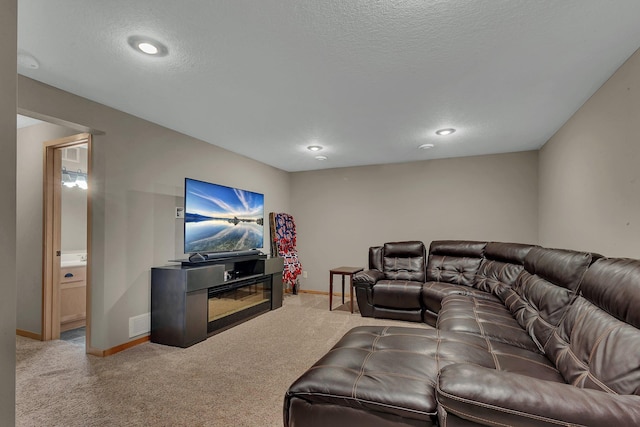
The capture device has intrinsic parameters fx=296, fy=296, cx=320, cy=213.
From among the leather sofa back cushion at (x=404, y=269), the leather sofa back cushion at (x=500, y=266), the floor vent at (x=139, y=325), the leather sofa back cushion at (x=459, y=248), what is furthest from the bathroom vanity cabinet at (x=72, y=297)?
the leather sofa back cushion at (x=500, y=266)

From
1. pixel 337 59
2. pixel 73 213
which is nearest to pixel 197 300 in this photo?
pixel 73 213

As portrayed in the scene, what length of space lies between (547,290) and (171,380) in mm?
2837

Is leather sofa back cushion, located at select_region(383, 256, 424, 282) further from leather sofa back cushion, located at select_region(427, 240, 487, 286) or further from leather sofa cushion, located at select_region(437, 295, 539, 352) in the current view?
leather sofa cushion, located at select_region(437, 295, 539, 352)

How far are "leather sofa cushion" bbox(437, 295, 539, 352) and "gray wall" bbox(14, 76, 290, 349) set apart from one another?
300 centimetres

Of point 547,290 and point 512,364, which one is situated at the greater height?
point 547,290

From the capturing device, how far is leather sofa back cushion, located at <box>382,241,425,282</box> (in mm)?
4398

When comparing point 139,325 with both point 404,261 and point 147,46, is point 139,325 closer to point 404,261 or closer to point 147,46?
point 147,46

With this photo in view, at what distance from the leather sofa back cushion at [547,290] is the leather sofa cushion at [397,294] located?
54.8 inches

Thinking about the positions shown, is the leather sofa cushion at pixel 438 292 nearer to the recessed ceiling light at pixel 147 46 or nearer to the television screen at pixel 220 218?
the television screen at pixel 220 218

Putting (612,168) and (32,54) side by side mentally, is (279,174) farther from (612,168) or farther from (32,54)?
(612,168)

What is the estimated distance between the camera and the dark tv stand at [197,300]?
3.05 metres

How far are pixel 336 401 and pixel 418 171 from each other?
4359 mm

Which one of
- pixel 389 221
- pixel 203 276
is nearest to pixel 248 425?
pixel 203 276

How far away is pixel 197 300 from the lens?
316 cm
